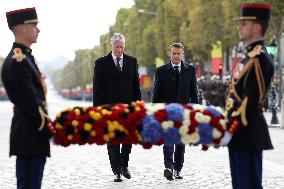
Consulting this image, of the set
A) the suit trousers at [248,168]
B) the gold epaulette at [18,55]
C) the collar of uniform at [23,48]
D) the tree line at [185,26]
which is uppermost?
the tree line at [185,26]

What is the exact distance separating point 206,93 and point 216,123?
40.3 m

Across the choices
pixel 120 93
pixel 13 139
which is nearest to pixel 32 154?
pixel 13 139

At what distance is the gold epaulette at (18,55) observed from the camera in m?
6.52

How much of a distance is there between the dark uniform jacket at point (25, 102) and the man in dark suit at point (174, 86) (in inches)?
198

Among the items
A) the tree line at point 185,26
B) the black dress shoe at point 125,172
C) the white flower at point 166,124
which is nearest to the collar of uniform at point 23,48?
the white flower at point 166,124

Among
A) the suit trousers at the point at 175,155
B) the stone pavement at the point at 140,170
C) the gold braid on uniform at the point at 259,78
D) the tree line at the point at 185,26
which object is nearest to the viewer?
the gold braid on uniform at the point at 259,78

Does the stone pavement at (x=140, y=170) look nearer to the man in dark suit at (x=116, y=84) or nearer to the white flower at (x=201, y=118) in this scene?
the man in dark suit at (x=116, y=84)

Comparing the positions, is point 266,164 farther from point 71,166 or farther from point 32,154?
point 32,154

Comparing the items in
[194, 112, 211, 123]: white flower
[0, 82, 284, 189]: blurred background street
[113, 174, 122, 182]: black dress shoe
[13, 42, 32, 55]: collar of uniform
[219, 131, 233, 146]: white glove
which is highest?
[13, 42, 32, 55]: collar of uniform

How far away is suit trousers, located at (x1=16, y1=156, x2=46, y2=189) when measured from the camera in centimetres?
662

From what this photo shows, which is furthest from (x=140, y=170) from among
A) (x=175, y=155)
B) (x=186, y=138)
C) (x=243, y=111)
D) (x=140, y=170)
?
(x=243, y=111)

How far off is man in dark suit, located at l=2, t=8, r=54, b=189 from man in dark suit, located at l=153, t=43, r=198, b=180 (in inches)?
197

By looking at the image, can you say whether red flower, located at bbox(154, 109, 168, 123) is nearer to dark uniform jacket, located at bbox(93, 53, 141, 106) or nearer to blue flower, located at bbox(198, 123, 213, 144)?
blue flower, located at bbox(198, 123, 213, 144)

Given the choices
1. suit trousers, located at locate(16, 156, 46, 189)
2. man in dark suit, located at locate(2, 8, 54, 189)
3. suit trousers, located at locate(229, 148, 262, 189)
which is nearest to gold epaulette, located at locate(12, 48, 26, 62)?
man in dark suit, located at locate(2, 8, 54, 189)
